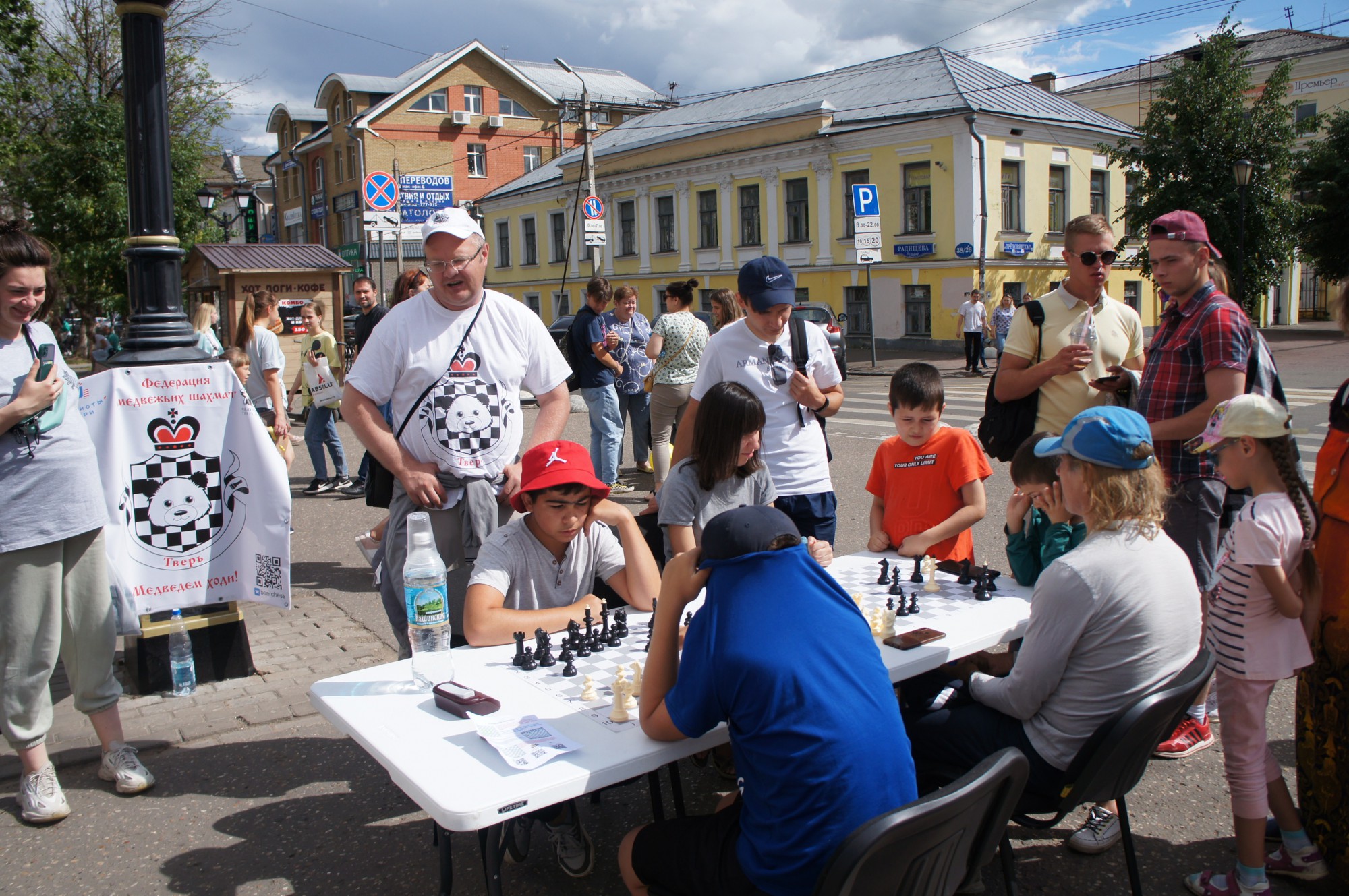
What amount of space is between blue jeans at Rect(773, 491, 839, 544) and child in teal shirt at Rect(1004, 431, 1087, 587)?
0.95 metres

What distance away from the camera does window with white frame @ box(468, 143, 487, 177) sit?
165ft

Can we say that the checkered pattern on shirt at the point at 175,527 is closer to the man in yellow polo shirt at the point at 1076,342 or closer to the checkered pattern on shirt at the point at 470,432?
the checkered pattern on shirt at the point at 470,432

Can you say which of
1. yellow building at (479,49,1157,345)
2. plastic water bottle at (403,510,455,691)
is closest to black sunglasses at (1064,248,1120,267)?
plastic water bottle at (403,510,455,691)

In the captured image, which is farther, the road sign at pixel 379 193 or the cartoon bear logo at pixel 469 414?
the road sign at pixel 379 193

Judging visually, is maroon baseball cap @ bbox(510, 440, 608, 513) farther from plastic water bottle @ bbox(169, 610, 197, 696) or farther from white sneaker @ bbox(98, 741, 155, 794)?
plastic water bottle @ bbox(169, 610, 197, 696)

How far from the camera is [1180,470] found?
3.82m

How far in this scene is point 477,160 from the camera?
50.8m

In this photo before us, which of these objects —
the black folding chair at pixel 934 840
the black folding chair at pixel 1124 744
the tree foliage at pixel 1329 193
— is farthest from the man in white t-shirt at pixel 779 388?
the tree foliage at pixel 1329 193

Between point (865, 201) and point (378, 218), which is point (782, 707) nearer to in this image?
point (865, 201)

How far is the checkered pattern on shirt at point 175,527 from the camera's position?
15.1 feet

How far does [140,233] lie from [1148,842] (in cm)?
500

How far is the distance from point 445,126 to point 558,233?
1310 centimetres

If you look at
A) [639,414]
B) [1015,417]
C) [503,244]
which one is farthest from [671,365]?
[503,244]

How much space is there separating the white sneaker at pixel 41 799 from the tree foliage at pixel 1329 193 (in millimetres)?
34187
